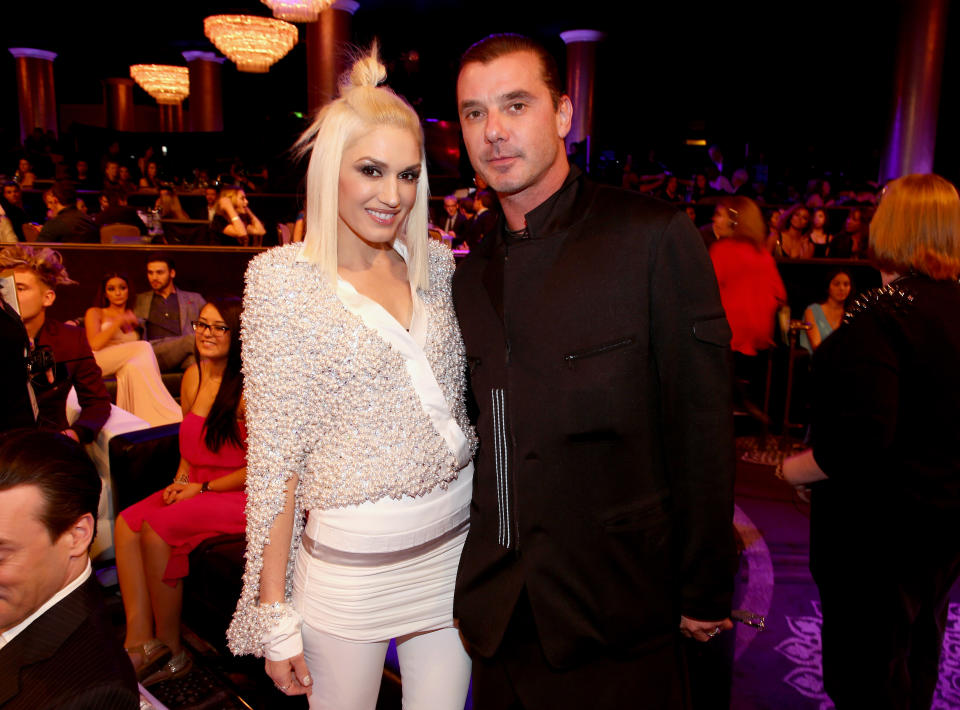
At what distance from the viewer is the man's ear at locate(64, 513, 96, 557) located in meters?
1.30

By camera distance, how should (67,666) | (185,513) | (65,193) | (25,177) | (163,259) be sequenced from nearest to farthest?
1. (67,666)
2. (185,513)
3. (163,259)
4. (65,193)
5. (25,177)

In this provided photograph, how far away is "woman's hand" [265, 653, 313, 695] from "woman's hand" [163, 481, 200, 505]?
1.71m

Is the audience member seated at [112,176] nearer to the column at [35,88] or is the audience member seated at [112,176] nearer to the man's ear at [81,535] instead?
the column at [35,88]

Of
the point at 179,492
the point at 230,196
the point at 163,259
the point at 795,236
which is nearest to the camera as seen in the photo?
the point at 179,492

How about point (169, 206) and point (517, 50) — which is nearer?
point (517, 50)

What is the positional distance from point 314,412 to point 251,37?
10032 millimetres

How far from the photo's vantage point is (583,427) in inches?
49.8

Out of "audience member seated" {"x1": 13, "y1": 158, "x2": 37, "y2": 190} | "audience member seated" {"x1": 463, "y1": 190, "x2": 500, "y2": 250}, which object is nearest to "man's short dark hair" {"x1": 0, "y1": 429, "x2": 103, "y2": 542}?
"audience member seated" {"x1": 463, "y1": 190, "x2": 500, "y2": 250}

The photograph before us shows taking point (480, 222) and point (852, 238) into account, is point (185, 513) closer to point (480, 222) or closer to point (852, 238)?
point (480, 222)

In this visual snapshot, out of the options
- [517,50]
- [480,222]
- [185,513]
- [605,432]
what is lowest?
[185,513]

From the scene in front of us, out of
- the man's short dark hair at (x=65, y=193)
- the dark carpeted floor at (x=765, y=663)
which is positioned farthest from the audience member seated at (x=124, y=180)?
the dark carpeted floor at (x=765, y=663)

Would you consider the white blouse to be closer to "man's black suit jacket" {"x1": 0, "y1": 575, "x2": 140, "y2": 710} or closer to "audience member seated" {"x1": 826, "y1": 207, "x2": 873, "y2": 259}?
"man's black suit jacket" {"x1": 0, "y1": 575, "x2": 140, "y2": 710}

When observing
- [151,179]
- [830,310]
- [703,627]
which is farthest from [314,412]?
[151,179]

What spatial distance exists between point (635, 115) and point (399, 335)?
1636 cm
